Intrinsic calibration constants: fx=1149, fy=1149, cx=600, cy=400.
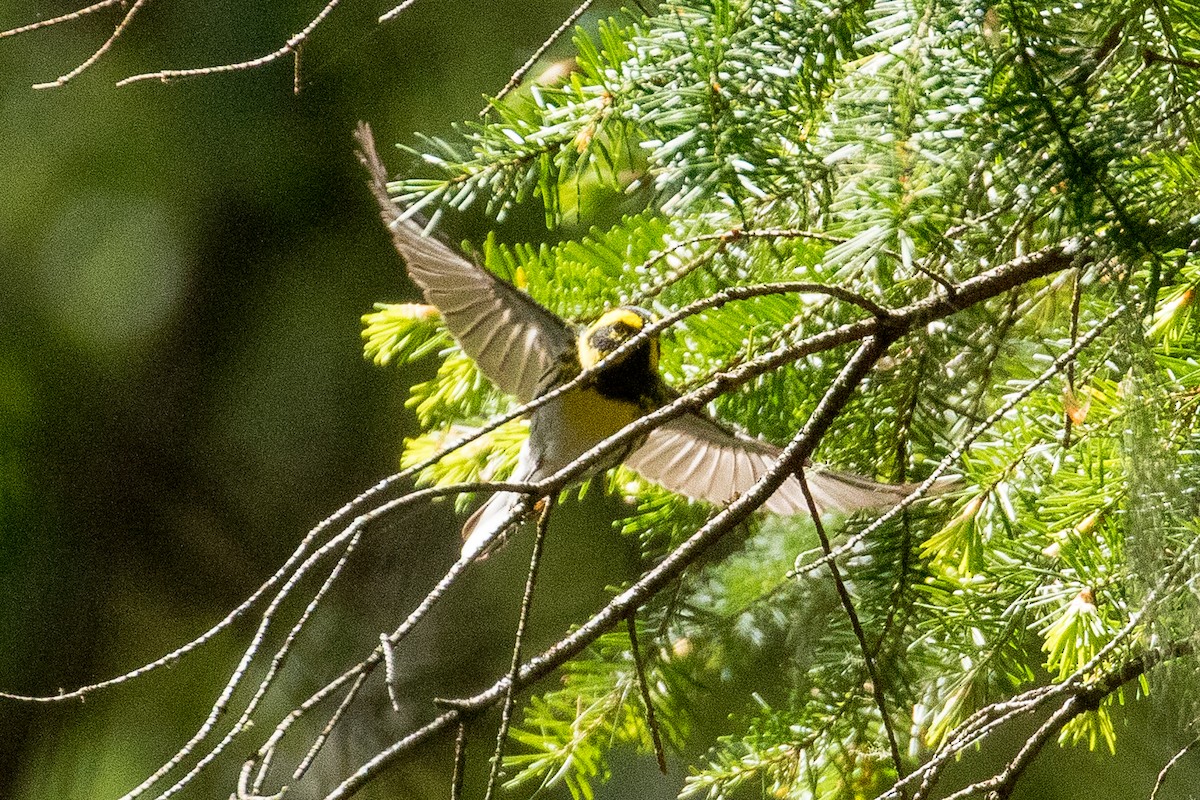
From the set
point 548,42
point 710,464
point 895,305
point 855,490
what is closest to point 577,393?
point 710,464

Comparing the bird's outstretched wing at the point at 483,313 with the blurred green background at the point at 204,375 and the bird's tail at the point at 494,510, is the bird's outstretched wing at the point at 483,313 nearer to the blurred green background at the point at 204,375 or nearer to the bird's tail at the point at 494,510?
the bird's tail at the point at 494,510

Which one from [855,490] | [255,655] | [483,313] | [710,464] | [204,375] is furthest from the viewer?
[204,375]

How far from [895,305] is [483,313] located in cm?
42

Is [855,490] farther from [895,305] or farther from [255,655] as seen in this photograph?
[255,655]

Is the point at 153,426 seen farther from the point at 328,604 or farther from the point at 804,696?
the point at 804,696

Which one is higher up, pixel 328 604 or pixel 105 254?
pixel 105 254

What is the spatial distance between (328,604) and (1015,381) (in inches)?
45.4

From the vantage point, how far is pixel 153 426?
5.04 feet

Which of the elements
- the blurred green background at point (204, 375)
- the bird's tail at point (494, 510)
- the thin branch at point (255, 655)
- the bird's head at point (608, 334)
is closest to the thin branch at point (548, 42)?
the thin branch at point (255, 655)

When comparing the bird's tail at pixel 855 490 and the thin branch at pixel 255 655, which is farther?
the bird's tail at pixel 855 490

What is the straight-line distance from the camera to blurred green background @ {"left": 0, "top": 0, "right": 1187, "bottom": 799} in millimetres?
1310

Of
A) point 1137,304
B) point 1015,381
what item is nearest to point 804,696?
point 1015,381

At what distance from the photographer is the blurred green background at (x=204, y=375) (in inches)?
51.6

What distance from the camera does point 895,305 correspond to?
2.25 feet
